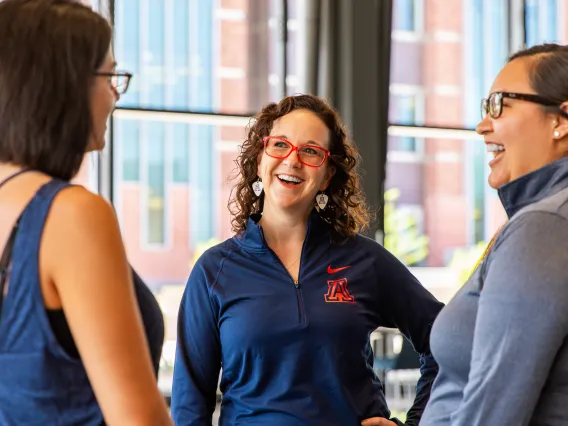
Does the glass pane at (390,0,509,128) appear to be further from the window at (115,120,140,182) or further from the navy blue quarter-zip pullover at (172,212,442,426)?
the navy blue quarter-zip pullover at (172,212,442,426)

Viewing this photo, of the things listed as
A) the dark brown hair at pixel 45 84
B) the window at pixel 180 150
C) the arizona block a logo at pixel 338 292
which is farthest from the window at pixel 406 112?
the dark brown hair at pixel 45 84

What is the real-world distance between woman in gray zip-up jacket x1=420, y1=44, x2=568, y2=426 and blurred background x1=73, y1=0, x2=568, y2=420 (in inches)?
114

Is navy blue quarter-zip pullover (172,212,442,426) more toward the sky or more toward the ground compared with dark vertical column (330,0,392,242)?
more toward the ground

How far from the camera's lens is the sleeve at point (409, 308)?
7.66 feet

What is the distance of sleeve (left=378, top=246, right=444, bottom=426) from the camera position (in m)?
2.34

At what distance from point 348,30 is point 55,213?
12.5 ft

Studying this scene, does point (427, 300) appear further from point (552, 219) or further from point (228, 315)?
point (552, 219)

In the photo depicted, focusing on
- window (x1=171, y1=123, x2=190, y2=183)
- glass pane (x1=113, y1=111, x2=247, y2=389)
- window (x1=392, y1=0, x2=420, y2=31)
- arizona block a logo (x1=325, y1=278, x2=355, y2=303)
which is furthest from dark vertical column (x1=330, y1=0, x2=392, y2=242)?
arizona block a logo (x1=325, y1=278, x2=355, y2=303)

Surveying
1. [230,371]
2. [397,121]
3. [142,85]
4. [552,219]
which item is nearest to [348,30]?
[397,121]

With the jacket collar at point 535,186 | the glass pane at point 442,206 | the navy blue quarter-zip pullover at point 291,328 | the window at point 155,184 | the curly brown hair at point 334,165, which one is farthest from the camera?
the glass pane at point 442,206

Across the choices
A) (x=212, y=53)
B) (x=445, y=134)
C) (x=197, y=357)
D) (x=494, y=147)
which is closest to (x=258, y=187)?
(x=197, y=357)

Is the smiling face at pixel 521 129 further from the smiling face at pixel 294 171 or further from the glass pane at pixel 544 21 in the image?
the glass pane at pixel 544 21

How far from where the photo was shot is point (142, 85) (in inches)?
179

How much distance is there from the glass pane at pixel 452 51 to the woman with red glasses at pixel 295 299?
319 cm
